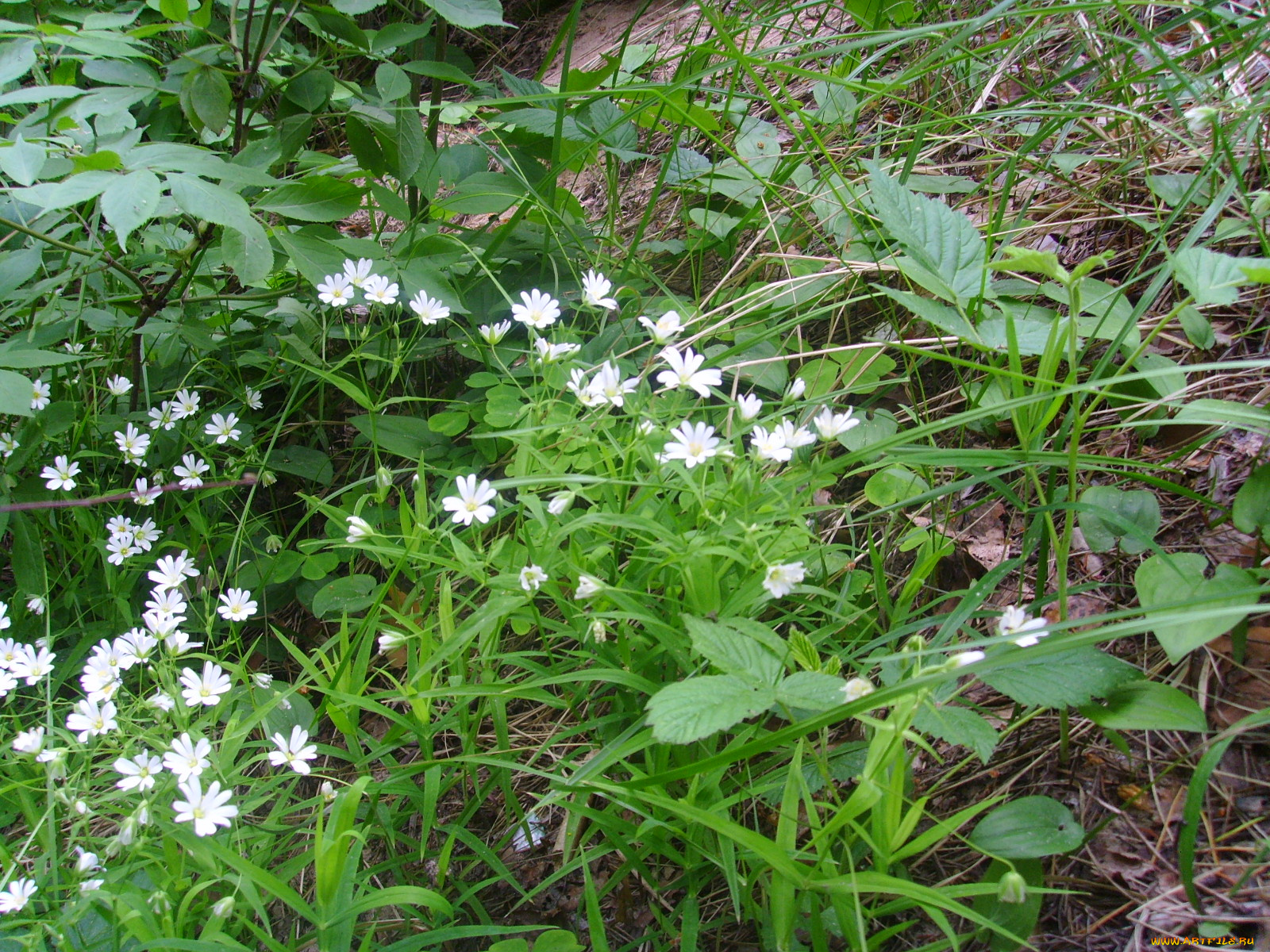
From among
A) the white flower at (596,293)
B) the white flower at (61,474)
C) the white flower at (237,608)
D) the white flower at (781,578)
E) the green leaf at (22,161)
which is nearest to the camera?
the white flower at (781,578)

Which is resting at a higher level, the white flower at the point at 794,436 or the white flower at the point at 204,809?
the white flower at the point at 794,436

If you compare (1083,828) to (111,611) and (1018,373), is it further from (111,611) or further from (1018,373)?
(111,611)

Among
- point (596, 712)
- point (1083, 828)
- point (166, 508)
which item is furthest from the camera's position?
point (166, 508)

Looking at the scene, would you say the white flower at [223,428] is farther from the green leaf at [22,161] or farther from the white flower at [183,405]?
the green leaf at [22,161]

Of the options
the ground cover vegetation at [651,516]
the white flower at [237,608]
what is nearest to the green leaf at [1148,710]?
the ground cover vegetation at [651,516]

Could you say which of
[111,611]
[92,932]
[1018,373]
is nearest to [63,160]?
[111,611]

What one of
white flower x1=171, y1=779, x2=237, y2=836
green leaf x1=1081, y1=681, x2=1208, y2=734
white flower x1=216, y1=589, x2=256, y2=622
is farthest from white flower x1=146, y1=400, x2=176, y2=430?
green leaf x1=1081, y1=681, x2=1208, y2=734

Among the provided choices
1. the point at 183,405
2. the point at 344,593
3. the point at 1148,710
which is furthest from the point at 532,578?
the point at 183,405
